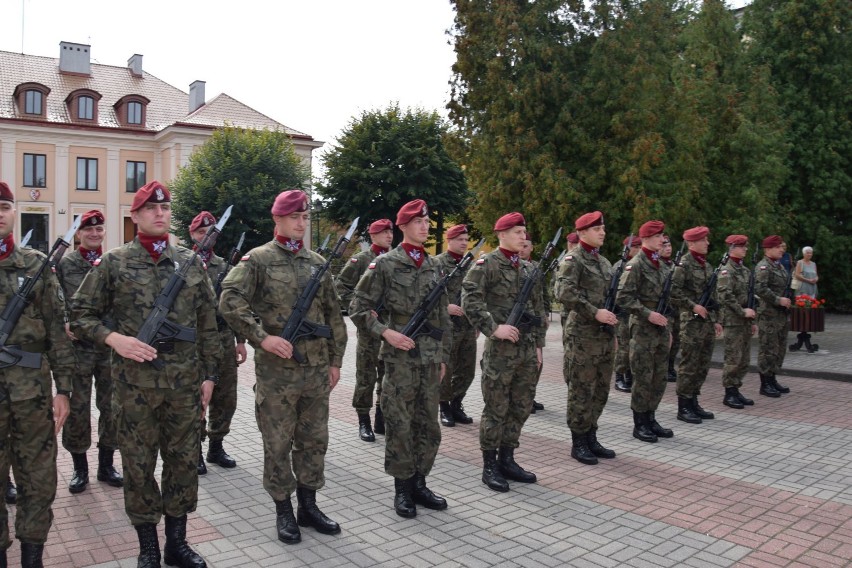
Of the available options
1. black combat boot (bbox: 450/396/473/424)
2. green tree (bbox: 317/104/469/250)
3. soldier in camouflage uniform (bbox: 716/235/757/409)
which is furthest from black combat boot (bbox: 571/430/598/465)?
green tree (bbox: 317/104/469/250)

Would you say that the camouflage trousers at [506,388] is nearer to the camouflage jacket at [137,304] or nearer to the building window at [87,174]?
the camouflage jacket at [137,304]

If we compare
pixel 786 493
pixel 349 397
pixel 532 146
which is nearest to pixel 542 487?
pixel 786 493

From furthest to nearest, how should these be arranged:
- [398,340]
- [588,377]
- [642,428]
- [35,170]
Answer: [35,170]
[642,428]
[588,377]
[398,340]

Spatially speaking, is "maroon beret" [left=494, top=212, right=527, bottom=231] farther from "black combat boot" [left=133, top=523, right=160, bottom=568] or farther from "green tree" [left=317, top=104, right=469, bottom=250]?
"green tree" [left=317, top=104, right=469, bottom=250]

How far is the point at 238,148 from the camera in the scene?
99.5 ft

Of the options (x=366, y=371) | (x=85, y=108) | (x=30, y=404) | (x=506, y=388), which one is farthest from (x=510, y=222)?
(x=85, y=108)

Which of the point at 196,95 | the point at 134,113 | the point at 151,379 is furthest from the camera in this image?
the point at 196,95

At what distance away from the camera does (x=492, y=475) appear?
19.2 feet

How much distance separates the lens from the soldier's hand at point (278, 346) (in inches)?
179

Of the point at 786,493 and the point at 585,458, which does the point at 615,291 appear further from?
the point at 786,493

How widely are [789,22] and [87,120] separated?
114 feet

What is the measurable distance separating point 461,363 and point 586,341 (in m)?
2.19

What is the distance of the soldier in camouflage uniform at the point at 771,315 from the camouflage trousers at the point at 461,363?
14.4ft

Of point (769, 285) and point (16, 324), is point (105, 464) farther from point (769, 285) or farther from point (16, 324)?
point (769, 285)
